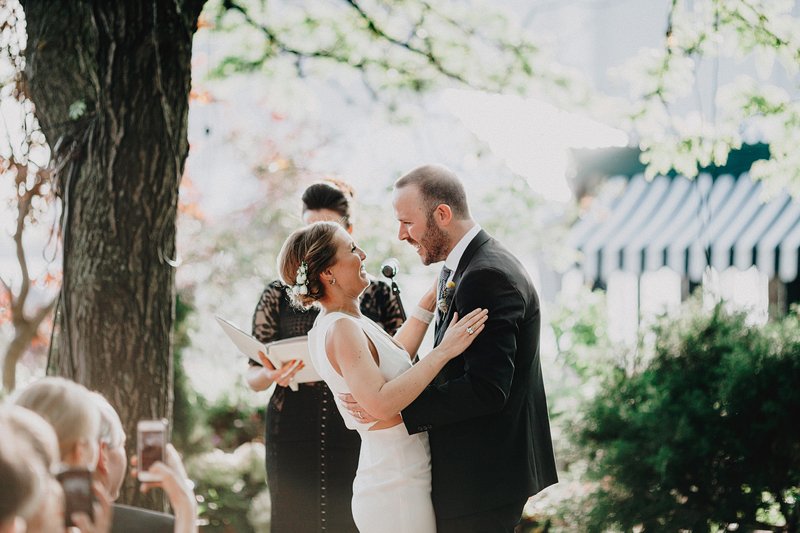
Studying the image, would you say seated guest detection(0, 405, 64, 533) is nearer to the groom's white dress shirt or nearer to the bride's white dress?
the bride's white dress

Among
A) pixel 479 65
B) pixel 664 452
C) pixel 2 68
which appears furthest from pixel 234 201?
pixel 664 452

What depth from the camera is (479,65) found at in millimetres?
8297

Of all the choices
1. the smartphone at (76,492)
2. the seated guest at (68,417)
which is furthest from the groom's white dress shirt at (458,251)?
the smartphone at (76,492)

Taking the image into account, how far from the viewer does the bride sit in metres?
3.11

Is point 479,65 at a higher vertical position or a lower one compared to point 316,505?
higher

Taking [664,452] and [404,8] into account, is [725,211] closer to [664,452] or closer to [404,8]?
[404,8]

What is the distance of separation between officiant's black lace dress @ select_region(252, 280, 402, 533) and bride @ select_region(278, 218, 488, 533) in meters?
0.89

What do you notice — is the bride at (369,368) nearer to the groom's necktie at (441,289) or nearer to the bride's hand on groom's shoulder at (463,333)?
the bride's hand on groom's shoulder at (463,333)

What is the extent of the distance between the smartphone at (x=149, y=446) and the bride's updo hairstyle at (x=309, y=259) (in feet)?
2.93

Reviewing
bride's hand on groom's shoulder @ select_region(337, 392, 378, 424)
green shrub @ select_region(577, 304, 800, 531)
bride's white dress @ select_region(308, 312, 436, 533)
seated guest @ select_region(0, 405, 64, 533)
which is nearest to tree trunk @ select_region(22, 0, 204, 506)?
bride's white dress @ select_region(308, 312, 436, 533)

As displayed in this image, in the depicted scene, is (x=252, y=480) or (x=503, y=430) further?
(x=252, y=480)

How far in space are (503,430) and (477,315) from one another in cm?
44

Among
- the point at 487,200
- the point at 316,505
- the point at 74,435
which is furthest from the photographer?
the point at 487,200

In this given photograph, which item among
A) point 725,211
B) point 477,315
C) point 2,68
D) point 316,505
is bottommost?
point 316,505
